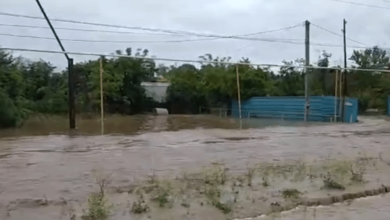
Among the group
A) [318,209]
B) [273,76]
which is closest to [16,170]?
[318,209]

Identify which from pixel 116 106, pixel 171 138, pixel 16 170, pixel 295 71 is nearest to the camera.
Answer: pixel 16 170

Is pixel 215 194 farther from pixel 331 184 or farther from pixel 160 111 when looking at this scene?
pixel 160 111

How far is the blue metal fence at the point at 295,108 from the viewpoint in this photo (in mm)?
32969

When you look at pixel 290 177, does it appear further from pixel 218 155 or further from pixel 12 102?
pixel 12 102

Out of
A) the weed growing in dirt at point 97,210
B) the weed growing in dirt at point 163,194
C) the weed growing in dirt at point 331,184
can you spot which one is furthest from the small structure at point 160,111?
the weed growing in dirt at point 97,210

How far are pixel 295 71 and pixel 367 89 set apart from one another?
845 cm

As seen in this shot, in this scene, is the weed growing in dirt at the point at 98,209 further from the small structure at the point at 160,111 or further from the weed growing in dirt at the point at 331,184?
the small structure at the point at 160,111

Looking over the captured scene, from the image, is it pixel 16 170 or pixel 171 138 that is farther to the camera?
pixel 171 138

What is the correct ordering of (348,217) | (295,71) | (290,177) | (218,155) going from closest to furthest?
(348,217) < (290,177) < (218,155) < (295,71)

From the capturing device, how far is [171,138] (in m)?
17.1

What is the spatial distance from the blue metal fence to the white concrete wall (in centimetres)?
671

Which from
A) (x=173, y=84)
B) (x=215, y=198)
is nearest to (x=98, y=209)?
(x=215, y=198)

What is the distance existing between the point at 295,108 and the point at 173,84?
1235cm

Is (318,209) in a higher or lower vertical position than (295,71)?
lower
